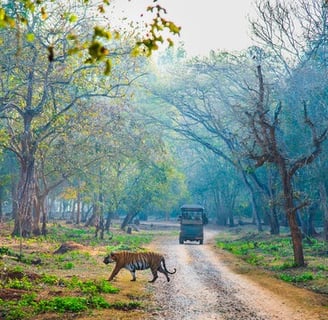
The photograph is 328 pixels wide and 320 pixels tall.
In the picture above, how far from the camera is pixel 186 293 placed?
45.4 feet

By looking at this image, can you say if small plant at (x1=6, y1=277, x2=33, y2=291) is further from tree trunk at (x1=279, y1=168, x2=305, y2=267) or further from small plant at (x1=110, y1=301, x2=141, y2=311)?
tree trunk at (x1=279, y1=168, x2=305, y2=267)

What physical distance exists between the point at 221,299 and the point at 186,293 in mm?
1399

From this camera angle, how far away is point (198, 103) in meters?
46.6

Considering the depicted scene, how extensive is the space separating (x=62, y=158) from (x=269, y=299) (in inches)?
1017

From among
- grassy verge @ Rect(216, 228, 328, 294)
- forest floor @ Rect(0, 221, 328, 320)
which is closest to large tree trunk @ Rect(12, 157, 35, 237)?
forest floor @ Rect(0, 221, 328, 320)

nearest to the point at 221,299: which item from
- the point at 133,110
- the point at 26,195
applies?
the point at 26,195

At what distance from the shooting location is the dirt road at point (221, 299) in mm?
10781

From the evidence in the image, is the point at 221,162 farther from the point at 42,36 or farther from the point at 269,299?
the point at 269,299

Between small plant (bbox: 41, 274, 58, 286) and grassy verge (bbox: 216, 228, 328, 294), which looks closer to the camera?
small plant (bbox: 41, 274, 58, 286)

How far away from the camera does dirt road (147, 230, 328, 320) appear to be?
1078 centimetres

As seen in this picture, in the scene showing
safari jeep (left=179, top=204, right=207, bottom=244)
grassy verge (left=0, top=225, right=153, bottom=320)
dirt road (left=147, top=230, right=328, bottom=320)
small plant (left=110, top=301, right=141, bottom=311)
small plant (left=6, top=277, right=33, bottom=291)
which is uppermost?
safari jeep (left=179, top=204, right=207, bottom=244)

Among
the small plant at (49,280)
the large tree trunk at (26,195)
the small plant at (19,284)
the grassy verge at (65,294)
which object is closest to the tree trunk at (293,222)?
the grassy verge at (65,294)

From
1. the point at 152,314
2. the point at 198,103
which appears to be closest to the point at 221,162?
the point at 198,103

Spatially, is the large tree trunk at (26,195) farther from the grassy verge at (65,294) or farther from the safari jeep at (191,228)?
the grassy verge at (65,294)
